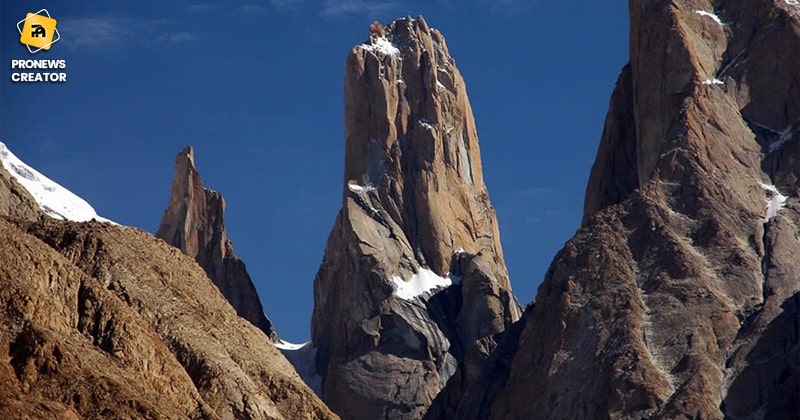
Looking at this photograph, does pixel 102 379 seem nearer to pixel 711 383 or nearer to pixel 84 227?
pixel 84 227

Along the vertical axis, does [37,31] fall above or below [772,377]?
below

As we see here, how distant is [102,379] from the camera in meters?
112

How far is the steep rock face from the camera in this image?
364ft

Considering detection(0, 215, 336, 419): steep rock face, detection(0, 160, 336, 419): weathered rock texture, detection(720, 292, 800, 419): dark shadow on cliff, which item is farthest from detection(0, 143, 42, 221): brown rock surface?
detection(720, 292, 800, 419): dark shadow on cliff

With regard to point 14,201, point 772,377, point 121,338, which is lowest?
point 121,338

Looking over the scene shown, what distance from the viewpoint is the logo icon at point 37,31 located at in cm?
12119

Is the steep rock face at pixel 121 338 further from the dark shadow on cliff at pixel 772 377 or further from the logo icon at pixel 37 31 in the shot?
the dark shadow on cliff at pixel 772 377

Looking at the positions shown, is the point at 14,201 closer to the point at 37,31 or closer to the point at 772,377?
the point at 37,31

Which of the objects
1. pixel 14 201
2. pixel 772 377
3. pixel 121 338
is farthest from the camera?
pixel 772 377

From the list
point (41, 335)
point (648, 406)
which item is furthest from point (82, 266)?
point (648, 406)

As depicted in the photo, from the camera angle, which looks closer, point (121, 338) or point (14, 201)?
point (121, 338)

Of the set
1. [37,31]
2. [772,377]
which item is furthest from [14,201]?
[772,377]

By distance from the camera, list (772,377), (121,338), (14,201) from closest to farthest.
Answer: (121,338), (14,201), (772,377)

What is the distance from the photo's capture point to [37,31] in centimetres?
12231
